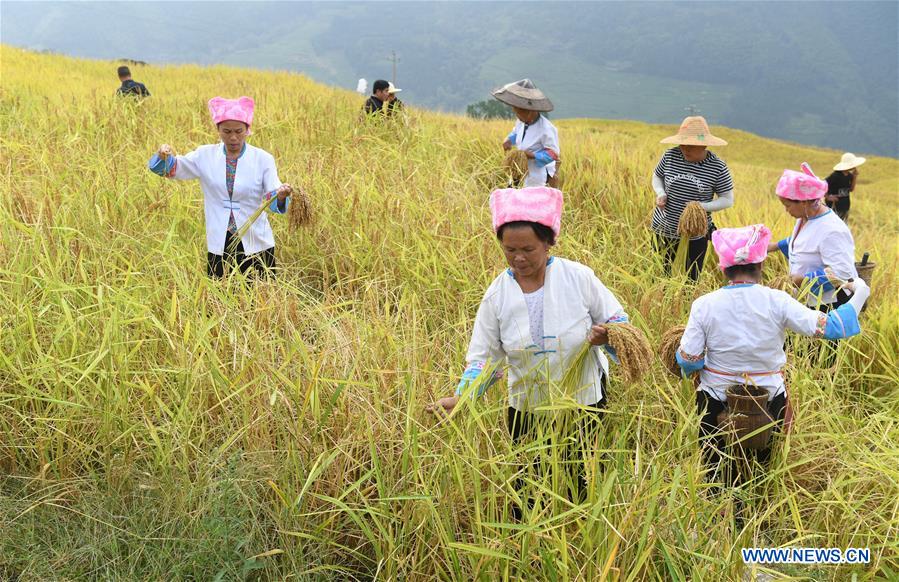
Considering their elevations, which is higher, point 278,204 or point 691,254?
point 278,204

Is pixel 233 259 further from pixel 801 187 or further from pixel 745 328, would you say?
pixel 801 187

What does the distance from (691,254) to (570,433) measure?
2460 mm

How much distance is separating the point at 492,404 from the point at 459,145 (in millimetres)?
5134

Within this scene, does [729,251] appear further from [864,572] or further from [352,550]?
[352,550]

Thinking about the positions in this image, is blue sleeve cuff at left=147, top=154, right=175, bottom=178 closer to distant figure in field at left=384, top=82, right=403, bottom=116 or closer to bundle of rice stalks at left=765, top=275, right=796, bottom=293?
bundle of rice stalks at left=765, top=275, right=796, bottom=293

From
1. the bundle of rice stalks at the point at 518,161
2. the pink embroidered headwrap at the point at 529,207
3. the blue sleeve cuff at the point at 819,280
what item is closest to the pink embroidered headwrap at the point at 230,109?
the pink embroidered headwrap at the point at 529,207

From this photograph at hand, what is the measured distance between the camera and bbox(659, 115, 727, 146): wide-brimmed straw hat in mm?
4473

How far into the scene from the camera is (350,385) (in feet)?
8.52

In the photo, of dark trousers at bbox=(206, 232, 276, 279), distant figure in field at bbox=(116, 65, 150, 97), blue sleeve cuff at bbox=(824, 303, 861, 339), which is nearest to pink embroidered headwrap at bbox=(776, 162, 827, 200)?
blue sleeve cuff at bbox=(824, 303, 861, 339)

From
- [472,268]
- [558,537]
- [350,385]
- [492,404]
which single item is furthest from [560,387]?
[472,268]

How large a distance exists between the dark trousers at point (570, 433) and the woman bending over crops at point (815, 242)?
1759mm

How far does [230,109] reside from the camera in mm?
3754

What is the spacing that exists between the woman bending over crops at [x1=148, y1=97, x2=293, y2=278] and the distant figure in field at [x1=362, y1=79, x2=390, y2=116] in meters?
3.79

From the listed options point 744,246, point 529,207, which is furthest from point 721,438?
point 529,207
